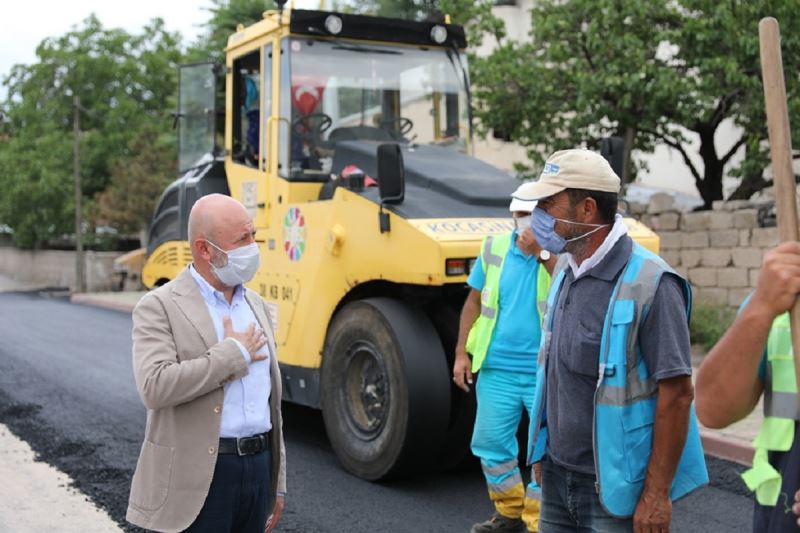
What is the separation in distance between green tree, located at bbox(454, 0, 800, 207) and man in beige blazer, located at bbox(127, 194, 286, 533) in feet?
31.0

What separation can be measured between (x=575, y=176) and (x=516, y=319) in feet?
6.70

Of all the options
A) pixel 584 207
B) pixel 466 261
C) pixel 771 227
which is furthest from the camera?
pixel 771 227

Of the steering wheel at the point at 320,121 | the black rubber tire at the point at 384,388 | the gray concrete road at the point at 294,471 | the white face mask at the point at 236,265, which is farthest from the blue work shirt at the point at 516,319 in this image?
the steering wheel at the point at 320,121

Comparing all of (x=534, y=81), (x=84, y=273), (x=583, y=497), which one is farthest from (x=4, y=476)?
(x=84, y=273)

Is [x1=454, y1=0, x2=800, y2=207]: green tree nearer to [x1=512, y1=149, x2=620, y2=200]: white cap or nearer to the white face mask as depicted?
[x1=512, y1=149, x2=620, y2=200]: white cap

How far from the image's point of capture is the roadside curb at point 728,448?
7320 millimetres

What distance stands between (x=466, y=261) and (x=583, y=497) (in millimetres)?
2878

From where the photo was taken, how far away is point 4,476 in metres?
6.56

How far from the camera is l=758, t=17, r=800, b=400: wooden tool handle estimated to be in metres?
2.12

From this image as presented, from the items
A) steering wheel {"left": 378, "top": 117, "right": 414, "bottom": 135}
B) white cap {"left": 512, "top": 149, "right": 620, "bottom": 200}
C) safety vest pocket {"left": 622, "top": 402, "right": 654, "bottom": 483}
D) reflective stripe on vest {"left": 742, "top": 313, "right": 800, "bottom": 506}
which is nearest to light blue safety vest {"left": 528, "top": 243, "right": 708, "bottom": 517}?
safety vest pocket {"left": 622, "top": 402, "right": 654, "bottom": 483}

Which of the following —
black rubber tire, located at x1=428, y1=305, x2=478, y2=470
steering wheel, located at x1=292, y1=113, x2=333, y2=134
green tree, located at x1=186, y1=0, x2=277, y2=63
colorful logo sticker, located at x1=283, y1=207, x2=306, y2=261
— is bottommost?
black rubber tire, located at x1=428, y1=305, x2=478, y2=470

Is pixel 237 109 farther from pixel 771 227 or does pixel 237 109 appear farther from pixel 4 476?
pixel 771 227

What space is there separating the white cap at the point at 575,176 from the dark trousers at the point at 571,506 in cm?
86

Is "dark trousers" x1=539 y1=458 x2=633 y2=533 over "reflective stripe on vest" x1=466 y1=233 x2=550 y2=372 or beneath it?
beneath
